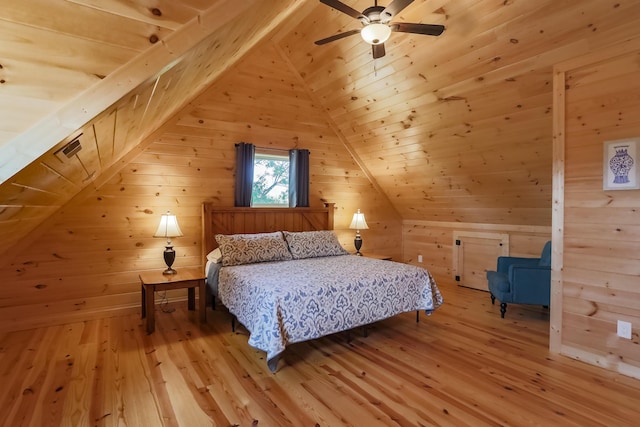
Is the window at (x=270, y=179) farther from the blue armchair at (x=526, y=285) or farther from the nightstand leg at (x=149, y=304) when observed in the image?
the blue armchair at (x=526, y=285)

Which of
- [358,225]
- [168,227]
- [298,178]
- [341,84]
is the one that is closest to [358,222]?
[358,225]

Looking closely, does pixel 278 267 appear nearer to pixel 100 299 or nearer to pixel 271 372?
pixel 271 372

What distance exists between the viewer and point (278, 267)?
3.50 meters

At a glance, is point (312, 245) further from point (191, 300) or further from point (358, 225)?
point (191, 300)

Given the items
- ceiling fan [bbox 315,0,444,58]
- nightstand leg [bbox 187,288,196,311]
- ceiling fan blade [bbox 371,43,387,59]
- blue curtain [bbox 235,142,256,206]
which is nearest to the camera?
ceiling fan [bbox 315,0,444,58]

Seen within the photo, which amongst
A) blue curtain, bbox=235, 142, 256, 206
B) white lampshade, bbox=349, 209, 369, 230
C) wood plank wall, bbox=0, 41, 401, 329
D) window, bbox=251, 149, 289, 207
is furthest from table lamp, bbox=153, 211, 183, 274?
white lampshade, bbox=349, 209, 369, 230

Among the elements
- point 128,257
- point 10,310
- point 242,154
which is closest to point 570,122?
point 242,154

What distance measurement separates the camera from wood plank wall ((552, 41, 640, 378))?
244cm

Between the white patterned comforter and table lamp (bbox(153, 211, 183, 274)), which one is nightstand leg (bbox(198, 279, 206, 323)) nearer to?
the white patterned comforter

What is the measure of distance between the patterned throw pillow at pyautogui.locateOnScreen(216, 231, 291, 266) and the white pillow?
0.33ft

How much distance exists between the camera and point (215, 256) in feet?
12.7

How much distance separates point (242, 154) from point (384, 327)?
2628mm

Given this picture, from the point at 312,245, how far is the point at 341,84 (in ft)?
6.63

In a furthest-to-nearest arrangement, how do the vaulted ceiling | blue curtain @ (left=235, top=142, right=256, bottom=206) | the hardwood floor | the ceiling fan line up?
blue curtain @ (left=235, top=142, right=256, bottom=206)
the ceiling fan
the hardwood floor
the vaulted ceiling
